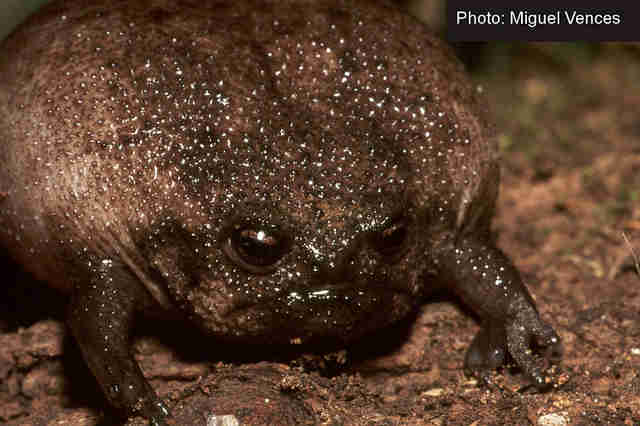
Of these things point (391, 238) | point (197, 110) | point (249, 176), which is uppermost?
point (197, 110)

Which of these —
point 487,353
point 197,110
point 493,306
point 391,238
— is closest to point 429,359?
point 487,353

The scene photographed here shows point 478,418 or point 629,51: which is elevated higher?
point 629,51

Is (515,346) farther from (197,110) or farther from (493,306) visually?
(197,110)

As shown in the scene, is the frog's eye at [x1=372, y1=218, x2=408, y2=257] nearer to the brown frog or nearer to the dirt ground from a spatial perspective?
the brown frog

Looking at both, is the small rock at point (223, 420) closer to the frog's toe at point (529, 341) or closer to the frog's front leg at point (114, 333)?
the frog's front leg at point (114, 333)

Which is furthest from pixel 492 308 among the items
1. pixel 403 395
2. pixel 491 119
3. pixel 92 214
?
pixel 92 214

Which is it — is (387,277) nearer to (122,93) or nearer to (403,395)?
(403,395)

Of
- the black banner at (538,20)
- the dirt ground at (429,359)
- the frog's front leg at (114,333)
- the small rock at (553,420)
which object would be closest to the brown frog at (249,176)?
the frog's front leg at (114,333)
